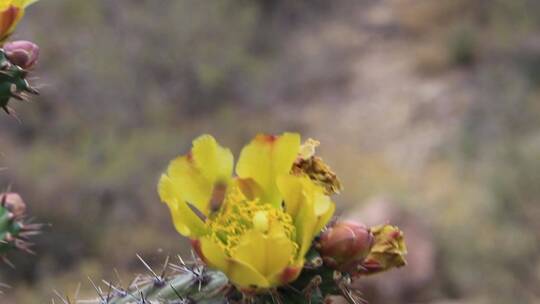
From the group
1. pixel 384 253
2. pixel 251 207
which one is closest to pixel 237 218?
pixel 251 207

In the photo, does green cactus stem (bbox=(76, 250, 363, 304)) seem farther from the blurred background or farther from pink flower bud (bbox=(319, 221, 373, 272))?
the blurred background

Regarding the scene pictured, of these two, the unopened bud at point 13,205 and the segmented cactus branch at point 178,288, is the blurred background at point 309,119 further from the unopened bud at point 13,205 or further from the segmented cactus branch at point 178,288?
the segmented cactus branch at point 178,288

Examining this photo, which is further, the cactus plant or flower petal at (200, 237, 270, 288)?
the cactus plant

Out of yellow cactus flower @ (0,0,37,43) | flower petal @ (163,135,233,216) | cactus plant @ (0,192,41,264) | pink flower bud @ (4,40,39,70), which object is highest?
yellow cactus flower @ (0,0,37,43)

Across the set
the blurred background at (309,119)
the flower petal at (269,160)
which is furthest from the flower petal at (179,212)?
the blurred background at (309,119)

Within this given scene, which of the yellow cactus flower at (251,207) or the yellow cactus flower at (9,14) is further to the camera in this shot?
the yellow cactus flower at (9,14)

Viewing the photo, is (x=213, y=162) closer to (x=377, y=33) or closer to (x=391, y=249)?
(x=391, y=249)

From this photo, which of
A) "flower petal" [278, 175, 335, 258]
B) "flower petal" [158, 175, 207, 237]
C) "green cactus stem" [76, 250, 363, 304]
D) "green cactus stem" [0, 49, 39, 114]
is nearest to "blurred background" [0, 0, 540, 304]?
"green cactus stem" [0, 49, 39, 114]
